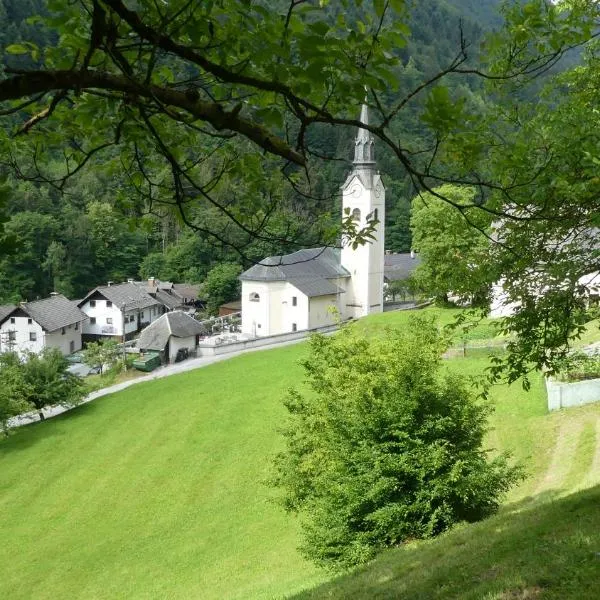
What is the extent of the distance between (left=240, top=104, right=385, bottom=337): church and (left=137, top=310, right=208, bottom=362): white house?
4596mm

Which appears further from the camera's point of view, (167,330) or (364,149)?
(364,149)

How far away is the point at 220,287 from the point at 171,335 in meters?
19.5

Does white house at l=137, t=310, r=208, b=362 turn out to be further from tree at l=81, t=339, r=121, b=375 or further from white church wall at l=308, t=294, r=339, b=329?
white church wall at l=308, t=294, r=339, b=329

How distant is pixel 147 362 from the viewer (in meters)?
39.0

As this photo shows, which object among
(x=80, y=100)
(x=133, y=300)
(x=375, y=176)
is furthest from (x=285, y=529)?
(x=133, y=300)

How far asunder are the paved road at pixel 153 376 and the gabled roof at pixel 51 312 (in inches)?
453

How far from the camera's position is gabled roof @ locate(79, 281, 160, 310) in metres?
51.5

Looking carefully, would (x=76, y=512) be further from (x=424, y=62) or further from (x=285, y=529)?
(x=424, y=62)

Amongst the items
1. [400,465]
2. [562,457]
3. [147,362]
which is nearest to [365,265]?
[147,362]

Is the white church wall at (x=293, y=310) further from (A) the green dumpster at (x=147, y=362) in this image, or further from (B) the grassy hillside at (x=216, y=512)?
(B) the grassy hillside at (x=216, y=512)

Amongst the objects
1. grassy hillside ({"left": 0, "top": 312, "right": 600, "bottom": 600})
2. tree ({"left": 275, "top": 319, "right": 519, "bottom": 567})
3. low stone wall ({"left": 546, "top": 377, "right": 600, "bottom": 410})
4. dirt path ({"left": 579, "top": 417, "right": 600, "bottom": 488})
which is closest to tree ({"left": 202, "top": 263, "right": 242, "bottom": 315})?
grassy hillside ({"left": 0, "top": 312, "right": 600, "bottom": 600})

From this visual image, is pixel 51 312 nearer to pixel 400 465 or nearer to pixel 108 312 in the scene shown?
pixel 108 312

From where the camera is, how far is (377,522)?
378 inches

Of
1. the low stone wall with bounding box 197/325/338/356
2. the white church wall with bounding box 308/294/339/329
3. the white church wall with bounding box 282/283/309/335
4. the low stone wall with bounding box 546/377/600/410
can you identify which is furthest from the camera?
the white church wall with bounding box 308/294/339/329
